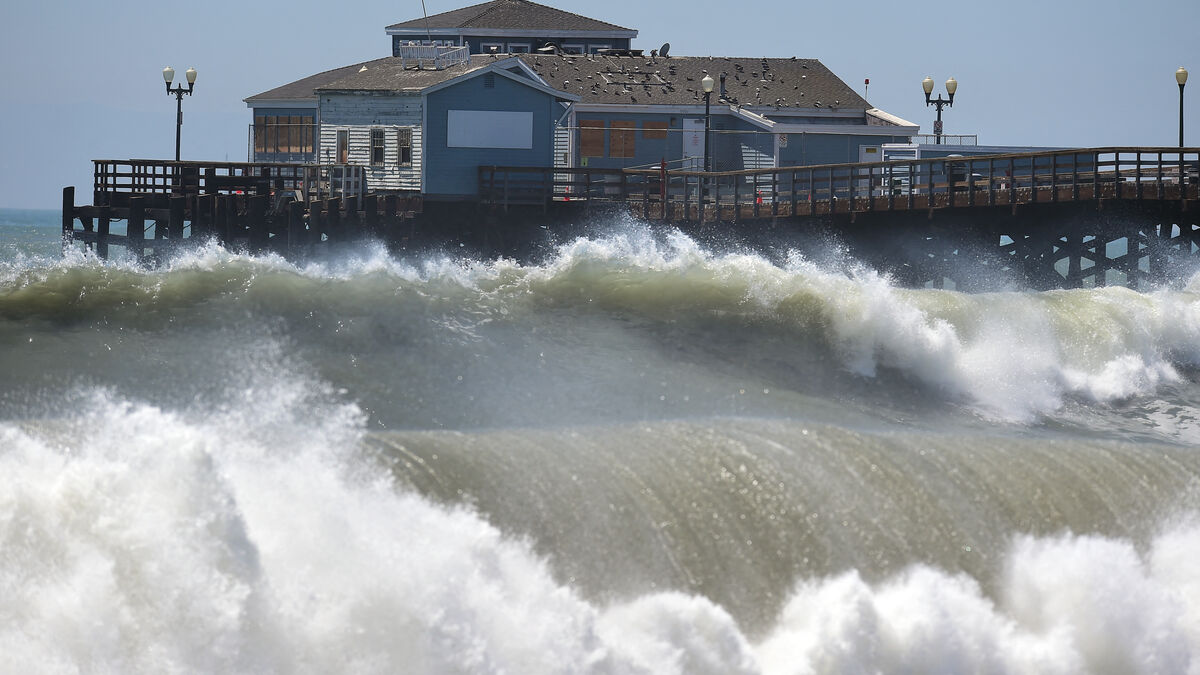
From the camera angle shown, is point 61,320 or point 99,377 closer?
point 99,377

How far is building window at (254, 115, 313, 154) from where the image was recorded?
51.2 m

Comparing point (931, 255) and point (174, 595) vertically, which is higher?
point (931, 255)

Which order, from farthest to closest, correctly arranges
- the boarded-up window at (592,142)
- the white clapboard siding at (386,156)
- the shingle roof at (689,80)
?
the shingle roof at (689,80) < the boarded-up window at (592,142) < the white clapboard siding at (386,156)

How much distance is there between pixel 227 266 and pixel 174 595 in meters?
11.4

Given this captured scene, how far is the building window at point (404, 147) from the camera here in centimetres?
3762

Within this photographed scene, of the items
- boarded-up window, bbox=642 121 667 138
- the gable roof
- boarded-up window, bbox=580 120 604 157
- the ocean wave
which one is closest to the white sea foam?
the ocean wave

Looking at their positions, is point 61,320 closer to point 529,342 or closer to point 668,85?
point 529,342

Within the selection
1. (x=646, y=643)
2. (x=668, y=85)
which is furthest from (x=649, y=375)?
(x=668, y=85)

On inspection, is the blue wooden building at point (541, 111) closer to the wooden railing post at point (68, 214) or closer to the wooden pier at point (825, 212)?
the wooden pier at point (825, 212)

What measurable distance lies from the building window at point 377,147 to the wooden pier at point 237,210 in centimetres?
132

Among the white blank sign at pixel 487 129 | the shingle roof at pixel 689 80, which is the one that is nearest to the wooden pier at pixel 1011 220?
the white blank sign at pixel 487 129

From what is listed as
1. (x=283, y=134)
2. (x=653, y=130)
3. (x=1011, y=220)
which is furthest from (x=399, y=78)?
(x=1011, y=220)

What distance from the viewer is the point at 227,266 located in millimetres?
20859

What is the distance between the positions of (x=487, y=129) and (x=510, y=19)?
22125 mm
